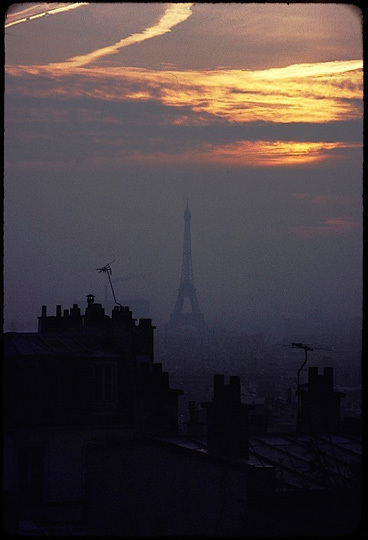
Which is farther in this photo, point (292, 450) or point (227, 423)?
point (292, 450)

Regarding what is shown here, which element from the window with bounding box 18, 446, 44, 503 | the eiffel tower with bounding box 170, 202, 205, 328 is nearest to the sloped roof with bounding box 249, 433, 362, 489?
the window with bounding box 18, 446, 44, 503

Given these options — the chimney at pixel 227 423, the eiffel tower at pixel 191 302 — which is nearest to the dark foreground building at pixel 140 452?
the chimney at pixel 227 423

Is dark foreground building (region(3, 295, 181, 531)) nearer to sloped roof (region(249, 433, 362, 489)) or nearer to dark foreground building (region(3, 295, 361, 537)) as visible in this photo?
dark foreground building (region(3, 295, 361, 537))

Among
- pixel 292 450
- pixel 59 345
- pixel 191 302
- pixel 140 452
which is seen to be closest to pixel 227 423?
pixel 292 450

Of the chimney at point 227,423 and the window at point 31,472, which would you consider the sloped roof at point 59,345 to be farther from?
the chimney at point 227,423

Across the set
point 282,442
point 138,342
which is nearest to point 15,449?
point 138,342

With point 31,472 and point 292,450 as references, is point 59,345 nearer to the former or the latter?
point 31,472

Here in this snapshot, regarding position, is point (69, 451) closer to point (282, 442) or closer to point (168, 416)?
point (168, 416)
